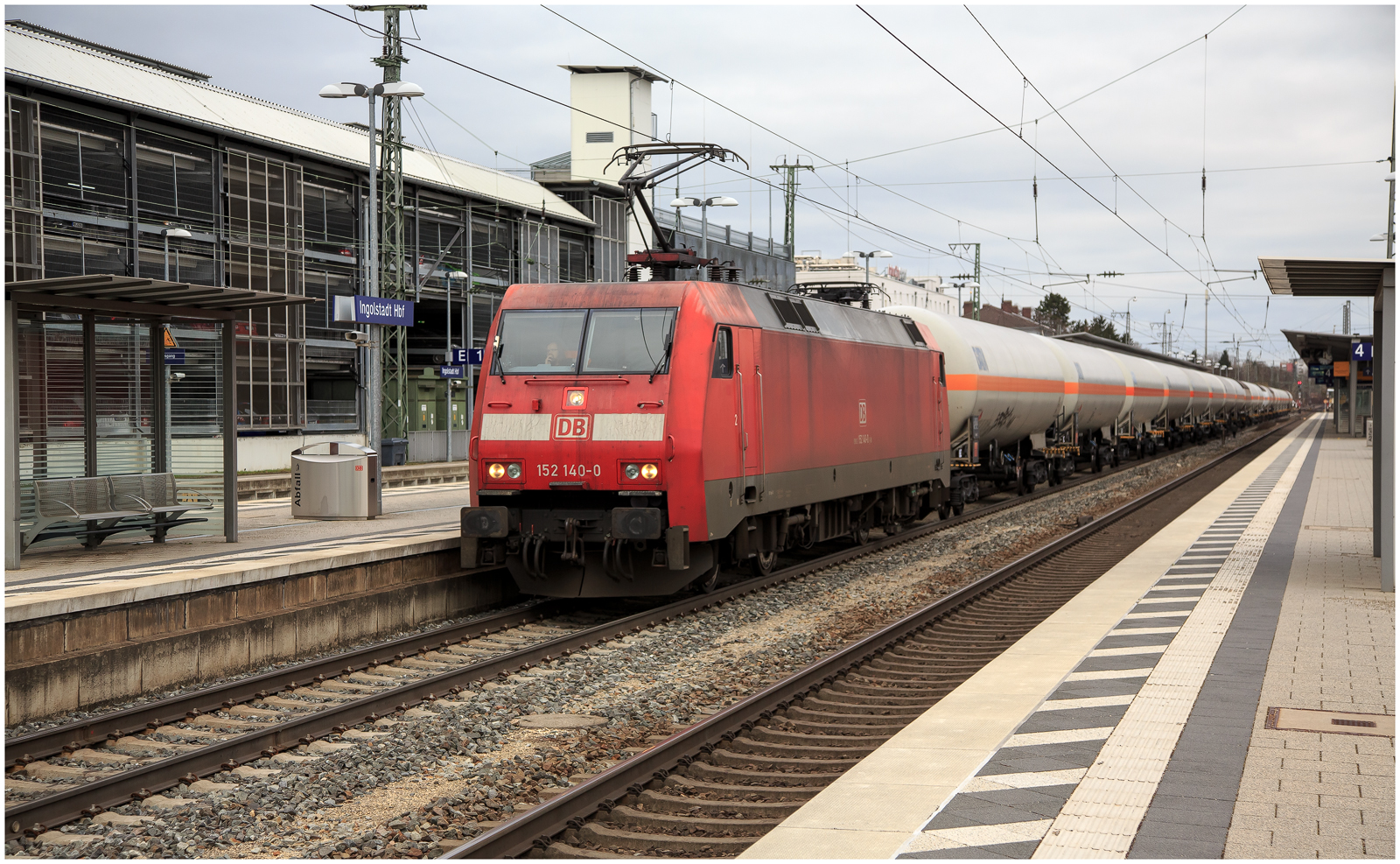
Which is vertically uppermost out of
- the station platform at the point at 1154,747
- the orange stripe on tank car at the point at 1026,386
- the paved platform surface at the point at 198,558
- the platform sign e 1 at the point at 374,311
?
the platform sign e 1 at the point at 374,311

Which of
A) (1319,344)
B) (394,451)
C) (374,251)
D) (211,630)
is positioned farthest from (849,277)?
(211,630)

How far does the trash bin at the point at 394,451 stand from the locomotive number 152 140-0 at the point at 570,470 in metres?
22.7

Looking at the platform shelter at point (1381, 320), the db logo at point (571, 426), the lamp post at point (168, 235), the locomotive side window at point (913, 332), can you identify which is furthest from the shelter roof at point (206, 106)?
the platform shelter at point (1381, 320)

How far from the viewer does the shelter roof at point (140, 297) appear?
11.5 metres

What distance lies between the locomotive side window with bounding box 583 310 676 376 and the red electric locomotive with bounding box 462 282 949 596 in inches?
0.5

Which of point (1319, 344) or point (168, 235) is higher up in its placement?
point (168, 235)

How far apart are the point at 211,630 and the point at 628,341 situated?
16.0 ft

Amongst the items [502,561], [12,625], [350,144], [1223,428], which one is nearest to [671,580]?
[502,561]

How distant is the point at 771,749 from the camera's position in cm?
813

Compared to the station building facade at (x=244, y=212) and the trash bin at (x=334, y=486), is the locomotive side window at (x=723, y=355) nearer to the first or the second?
the trash bin at (x=334, y=486)

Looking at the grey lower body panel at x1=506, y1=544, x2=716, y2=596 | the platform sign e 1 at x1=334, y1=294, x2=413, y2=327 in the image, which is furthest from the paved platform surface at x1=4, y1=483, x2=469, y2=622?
the platform sign e 1 at x1=334, y1=294, x2=413, y2=327

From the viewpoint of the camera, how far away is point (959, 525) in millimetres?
22516

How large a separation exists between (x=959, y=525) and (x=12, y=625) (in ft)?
55.2

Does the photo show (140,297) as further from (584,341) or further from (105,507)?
(584,341)
